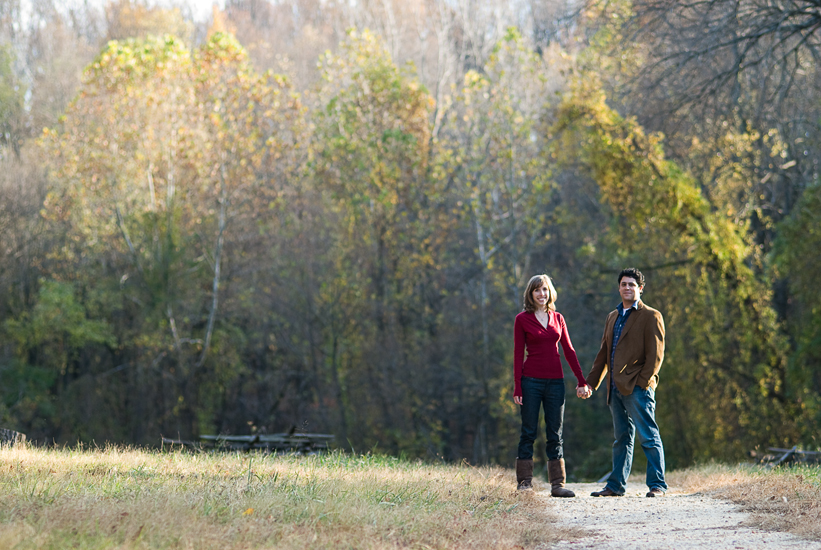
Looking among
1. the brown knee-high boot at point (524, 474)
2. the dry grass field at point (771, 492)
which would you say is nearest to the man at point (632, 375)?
the brown knee-high boot at point (524, 474)

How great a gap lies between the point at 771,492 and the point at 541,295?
2.69 meters

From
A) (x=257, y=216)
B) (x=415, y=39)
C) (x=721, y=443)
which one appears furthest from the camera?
(x=415, y=39)

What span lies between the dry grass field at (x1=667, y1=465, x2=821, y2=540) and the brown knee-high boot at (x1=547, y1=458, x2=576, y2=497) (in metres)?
1.46

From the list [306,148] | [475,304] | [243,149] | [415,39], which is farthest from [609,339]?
[415,39]

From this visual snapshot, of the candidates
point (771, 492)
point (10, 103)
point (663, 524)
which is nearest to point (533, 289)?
point (663, 524)

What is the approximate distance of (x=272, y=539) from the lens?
15.3 feet

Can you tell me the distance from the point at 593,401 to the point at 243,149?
14.4 meters

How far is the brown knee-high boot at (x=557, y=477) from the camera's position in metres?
7.47

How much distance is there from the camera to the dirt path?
5.12 m

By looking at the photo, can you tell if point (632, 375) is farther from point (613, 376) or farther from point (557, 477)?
point (557, 477)

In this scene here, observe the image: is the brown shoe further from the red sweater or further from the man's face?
the man's face

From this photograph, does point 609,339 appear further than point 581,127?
No

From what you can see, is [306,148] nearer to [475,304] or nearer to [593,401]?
[475,304]

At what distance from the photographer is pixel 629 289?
293 inches
